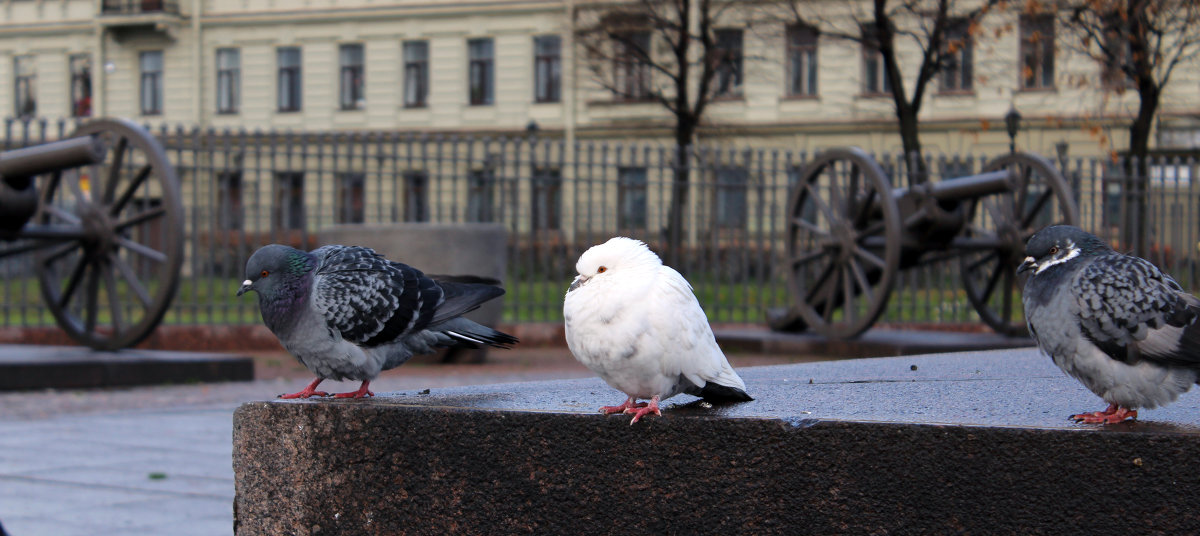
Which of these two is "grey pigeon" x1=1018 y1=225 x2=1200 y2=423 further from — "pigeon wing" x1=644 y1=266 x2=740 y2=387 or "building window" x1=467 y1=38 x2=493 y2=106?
"building window" x1=467 y1=38 x2=493 y2=106

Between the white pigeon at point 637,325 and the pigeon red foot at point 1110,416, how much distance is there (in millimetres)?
824

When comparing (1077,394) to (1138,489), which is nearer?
(1138,489)

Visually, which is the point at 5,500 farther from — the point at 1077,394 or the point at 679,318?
the point at 1077,394

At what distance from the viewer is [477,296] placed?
3.81 m

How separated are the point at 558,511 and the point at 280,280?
3.20 ft

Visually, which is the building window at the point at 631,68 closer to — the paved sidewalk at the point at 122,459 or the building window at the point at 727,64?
the building window at the point at 727,64

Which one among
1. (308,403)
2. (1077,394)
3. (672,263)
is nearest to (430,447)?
(308,403)

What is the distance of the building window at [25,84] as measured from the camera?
1567 inches

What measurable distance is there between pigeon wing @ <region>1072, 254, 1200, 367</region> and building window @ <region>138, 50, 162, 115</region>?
3869 cm

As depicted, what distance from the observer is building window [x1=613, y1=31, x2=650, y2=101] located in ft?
88.5

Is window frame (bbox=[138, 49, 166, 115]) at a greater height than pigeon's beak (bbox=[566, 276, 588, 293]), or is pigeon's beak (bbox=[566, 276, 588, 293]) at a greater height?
window frame (bbox=[138, 49, 166, 115])

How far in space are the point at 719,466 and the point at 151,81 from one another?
1530 inches

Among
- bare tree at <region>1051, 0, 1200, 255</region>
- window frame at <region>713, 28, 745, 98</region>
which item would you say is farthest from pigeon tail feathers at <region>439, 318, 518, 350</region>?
window frame at <region>713, 28, 745, 98</region>

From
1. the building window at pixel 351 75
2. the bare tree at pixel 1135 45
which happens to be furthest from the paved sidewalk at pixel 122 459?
the building window at pixel 351 75
